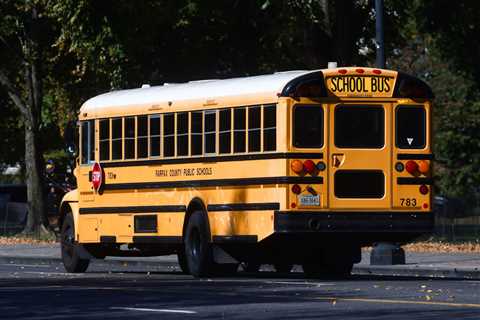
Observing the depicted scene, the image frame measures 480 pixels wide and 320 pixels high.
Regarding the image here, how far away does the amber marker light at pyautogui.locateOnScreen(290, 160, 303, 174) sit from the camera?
881 inches

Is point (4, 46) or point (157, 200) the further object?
point (4, 46)

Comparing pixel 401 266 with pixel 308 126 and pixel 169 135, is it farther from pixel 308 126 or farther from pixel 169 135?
pixel 308 126

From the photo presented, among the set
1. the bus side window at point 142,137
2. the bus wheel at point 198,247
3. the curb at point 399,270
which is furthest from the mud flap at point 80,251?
the curb at point 399,270

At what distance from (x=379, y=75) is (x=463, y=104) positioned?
159 ft

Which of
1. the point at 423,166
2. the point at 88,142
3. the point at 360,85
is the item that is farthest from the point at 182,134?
the point at 423,166

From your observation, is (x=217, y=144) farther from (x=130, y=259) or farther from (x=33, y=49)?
(x=33, y=49)

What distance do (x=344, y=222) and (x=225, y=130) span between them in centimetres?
234

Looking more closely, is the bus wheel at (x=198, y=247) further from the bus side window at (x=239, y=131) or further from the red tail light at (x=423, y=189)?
the red tail light at (x=423, y=189)

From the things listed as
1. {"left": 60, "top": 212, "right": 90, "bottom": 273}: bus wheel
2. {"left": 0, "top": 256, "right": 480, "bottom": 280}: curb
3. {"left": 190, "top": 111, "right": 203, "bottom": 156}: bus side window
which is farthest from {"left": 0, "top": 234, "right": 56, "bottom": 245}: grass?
{"left": 190, "top": 111, "right": 203, "bottom": 156}: bus side window

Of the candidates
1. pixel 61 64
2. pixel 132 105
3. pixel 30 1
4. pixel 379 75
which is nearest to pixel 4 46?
pixel 61 64

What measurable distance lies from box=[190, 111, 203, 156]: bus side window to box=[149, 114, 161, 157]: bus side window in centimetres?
90

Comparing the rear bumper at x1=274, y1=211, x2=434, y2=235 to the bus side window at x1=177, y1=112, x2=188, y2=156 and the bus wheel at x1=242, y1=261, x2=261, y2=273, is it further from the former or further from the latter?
the bus side window at x1=177, y1=112, x2=188, y2=156

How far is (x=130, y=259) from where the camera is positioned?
31297 mm

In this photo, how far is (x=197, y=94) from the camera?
24219 millimetres
